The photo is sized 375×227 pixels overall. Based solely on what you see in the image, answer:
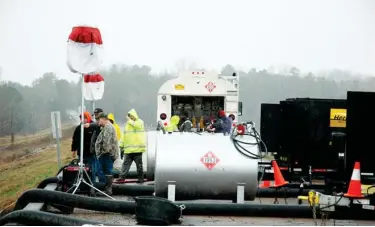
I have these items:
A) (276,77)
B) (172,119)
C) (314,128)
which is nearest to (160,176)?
(314,128)

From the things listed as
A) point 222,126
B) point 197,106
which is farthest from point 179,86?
point 222,126

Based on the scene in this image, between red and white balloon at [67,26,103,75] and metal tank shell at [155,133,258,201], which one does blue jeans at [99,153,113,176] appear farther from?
metal tank shell at [155,133,258,201]

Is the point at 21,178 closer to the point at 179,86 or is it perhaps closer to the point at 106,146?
the point at 179,86

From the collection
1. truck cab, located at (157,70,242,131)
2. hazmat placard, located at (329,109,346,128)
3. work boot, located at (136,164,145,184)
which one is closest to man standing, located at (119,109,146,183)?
work boot, located at (136,164,145,184)

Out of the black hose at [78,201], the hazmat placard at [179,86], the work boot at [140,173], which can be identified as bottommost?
the work boot at [140,173]

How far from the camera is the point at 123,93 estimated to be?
45531 mm

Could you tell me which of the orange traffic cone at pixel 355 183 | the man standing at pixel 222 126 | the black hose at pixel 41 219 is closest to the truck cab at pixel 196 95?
the man standing at pixel 222 126

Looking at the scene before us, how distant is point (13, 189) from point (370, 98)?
19.0 metres

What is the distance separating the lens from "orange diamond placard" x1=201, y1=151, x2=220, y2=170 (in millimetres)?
10680

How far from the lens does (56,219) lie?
336 inches

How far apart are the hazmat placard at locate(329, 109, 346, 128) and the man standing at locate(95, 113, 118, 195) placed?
506 centimetres

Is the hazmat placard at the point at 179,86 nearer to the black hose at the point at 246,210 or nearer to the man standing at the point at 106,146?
the man standing at the point at 106,146

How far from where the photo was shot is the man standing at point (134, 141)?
15.0 metres

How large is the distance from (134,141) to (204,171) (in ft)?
15.9
